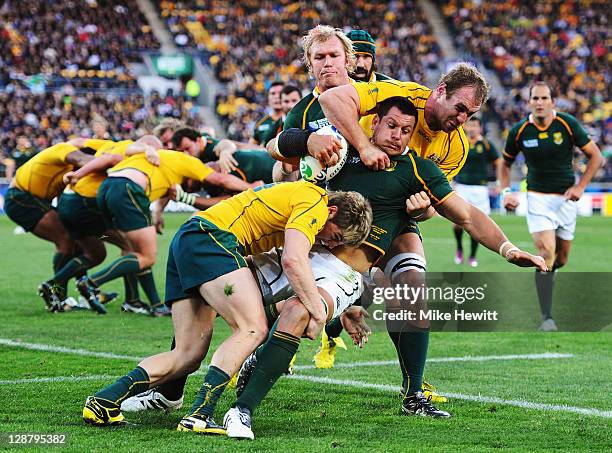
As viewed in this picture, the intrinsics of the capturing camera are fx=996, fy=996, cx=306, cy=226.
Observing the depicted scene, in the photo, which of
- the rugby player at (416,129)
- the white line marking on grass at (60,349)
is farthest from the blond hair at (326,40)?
the white line marking on grass at (60,349)

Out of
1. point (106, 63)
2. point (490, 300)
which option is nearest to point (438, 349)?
point (490, 300)

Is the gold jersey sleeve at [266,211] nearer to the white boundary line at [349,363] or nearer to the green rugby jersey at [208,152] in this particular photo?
the white boundary line at [349,363]

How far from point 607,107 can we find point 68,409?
3828cm

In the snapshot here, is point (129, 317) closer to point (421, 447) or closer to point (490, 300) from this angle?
point (490, 300)

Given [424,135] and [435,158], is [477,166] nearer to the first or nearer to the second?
[435,158]

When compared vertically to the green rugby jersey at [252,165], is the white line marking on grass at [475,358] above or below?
below

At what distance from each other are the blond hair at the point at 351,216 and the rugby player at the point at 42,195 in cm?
673

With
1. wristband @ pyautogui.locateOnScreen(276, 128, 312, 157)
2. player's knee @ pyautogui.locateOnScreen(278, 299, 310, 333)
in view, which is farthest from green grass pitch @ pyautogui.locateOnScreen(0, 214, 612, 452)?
wristband @ pyautogui.locateOnScreen(276, 128, 312, 157)

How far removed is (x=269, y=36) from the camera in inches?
1727

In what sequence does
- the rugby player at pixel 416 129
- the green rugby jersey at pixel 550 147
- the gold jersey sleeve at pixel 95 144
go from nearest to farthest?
the rugby player at pixel 416 129 < the green rugby jersey at pixel 550 147 < the gold jersey sleeve at pixel 95 144

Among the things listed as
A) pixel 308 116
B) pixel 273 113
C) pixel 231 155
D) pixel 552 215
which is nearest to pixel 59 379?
pixel 308 116

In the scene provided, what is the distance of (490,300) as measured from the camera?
446 inches

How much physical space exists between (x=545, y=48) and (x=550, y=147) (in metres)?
36.6

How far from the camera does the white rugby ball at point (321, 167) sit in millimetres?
5949
